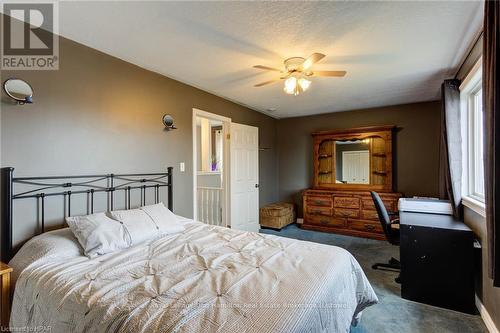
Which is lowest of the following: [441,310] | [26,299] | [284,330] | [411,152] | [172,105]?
[441,310]

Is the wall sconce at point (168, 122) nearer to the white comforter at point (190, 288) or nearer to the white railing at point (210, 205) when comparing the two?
the white comforter at point (190, 288)

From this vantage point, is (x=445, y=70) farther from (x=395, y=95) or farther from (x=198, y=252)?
(x=198, y=252)

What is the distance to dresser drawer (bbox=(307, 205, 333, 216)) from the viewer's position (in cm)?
476

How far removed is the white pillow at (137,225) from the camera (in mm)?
2039

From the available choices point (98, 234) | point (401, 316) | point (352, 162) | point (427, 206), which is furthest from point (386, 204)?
point (98, 234)

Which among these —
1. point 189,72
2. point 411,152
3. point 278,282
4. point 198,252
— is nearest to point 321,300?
point 278,282

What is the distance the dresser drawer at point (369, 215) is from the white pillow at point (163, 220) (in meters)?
3.42

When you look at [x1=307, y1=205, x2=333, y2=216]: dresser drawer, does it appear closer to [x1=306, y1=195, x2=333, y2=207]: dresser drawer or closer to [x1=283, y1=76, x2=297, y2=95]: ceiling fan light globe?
[x1=306, y1=195, x2=333, y2=207]: dresser drawer

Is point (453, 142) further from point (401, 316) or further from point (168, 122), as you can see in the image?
point (168, 122)

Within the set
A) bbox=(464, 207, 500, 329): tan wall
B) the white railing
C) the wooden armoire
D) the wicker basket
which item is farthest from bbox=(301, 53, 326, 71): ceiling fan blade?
the wicker basket

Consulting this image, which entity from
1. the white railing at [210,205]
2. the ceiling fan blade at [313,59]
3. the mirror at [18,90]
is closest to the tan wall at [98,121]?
the mirror at [18,90]

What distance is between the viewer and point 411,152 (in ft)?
14.6

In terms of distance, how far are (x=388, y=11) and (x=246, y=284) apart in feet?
6.93

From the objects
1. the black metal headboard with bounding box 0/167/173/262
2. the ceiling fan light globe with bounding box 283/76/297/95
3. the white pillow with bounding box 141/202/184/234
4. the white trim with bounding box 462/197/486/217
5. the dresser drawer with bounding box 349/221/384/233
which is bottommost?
the dresser drawer with bounding box 349/221/384/233
